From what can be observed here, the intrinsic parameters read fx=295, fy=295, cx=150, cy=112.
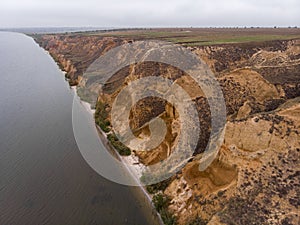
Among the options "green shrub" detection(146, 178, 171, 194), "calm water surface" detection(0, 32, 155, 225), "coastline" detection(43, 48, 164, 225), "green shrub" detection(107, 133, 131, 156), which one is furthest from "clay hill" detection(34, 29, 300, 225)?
"calm water surface" detection(0, 32, 155, 225)

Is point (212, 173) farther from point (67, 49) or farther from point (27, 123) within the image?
point (67, 49)

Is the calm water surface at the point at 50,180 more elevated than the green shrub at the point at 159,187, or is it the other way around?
the green shrub at the point at 159,187

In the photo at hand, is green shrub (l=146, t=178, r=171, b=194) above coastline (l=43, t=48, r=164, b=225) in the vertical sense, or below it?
above

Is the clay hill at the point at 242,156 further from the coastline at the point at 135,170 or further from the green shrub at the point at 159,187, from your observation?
the coastline at the point at 135,170

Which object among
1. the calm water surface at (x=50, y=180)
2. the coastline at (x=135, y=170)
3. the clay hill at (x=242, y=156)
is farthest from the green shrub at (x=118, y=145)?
the calm water surface at (x=50, y=180)

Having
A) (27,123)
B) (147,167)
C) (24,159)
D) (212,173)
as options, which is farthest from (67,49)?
(212,173)

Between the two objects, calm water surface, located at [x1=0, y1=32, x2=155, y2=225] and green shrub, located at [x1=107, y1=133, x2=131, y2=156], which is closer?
calm water surface, located at [x1=0, y1=32, x2=155, y2=225]

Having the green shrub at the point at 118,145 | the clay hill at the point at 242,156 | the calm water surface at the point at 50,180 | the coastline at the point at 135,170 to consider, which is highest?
the clay hill at the point at 242,156

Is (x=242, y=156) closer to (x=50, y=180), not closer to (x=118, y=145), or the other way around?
(x=118, y=145)

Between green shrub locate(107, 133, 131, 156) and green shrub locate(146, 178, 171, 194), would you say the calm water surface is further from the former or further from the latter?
green shrub locate(107, 133, 131, 156)
